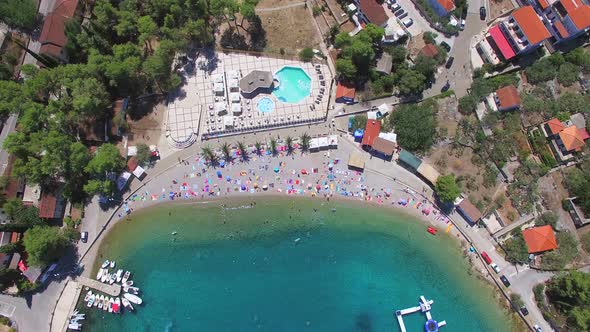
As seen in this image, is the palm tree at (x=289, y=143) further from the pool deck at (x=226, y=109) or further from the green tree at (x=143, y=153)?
the green tree at (x=143, y=153)

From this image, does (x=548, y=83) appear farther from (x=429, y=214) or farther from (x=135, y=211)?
(x=135, y=211)

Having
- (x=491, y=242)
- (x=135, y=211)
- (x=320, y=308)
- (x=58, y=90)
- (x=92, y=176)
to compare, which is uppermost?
(x=58, y=90)

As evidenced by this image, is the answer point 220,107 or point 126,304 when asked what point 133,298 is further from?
point 220,107

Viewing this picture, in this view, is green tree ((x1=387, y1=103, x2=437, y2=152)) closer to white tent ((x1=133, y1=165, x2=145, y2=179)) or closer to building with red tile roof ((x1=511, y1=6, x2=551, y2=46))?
building with red tile roof ((x1=511, y1=6, x2=551, y2=46))

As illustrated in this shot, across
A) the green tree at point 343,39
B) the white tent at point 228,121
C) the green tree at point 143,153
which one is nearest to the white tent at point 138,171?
the green tree at point 143,153

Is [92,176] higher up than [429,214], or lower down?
higher up

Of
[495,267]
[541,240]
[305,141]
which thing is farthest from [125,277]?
[541,240]

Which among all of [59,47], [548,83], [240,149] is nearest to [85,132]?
[59,47]

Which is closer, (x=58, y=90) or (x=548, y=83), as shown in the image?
(x=58, y=90)
